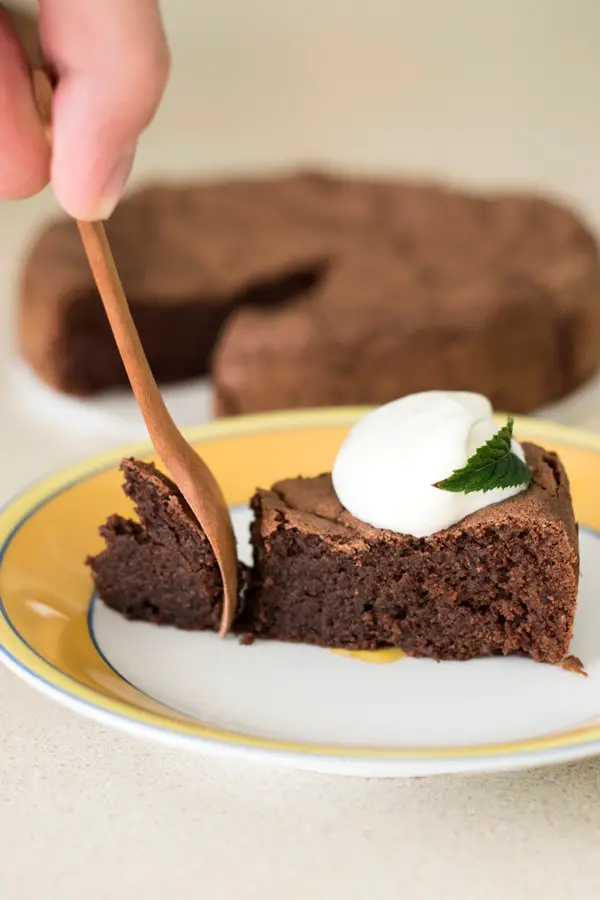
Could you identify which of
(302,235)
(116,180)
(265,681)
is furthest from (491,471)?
(302,235)

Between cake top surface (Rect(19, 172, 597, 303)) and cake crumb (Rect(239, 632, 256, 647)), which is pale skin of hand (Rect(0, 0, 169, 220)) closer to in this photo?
→ cake crumb (Rect(239, 632, 256, 647))

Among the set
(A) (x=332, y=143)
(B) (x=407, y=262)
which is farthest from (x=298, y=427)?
(A) (x=332, y=143)

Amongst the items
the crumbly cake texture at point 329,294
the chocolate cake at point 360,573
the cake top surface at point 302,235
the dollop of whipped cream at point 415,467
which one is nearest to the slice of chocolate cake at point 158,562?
the chocolate cake at point 360,573

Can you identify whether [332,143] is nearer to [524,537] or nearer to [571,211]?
[571,211]

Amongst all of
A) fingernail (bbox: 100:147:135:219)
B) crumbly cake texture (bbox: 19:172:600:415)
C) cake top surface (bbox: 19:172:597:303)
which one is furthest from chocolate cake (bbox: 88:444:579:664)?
cake top surface (bbox: 19:172:597:303)

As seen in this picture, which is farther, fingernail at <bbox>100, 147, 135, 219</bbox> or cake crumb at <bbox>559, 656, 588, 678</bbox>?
cake crumb at <bbox>559, 656, 588, 678</bbox>

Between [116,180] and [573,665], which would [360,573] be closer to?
[573,665]

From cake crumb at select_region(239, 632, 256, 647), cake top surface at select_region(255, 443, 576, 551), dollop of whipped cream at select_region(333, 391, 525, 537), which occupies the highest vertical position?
dollop of whipped cream at select_region(333, 391, 525, 537)

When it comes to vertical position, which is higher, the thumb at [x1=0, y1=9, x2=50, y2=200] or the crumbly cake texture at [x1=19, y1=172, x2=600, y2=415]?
the thumb at [x1=0, y1=9, x2=50, y2=200]
